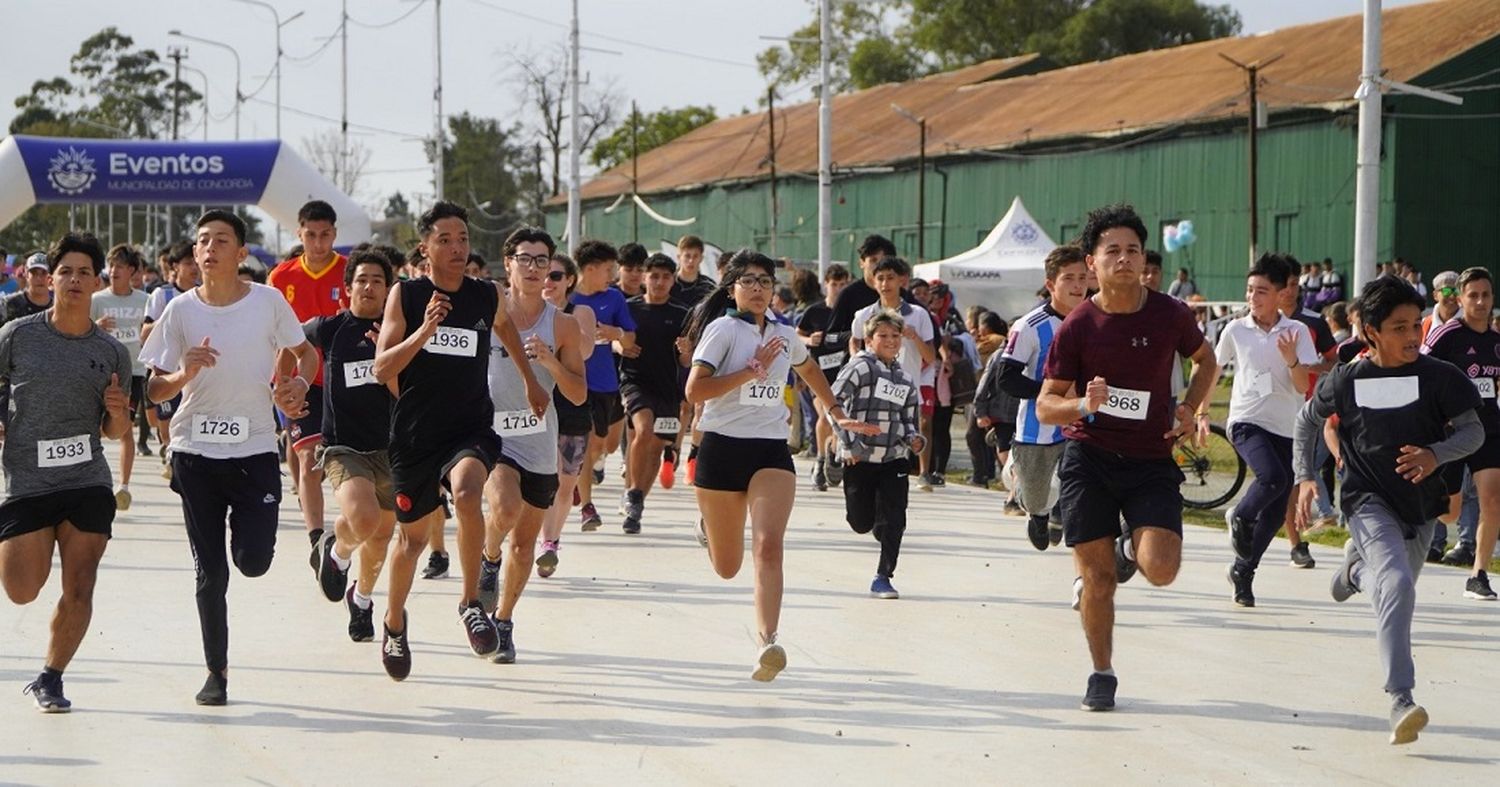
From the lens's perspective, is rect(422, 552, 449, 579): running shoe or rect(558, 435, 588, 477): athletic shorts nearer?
rect(422, 552, 449, 579): running shoe

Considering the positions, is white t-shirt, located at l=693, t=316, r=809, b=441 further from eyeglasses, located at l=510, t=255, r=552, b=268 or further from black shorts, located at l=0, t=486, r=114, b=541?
black shorts, located at l=0, t=486, r=114, b=541

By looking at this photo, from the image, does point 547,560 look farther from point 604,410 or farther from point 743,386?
point 743,386

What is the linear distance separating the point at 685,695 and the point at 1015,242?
30853 mm

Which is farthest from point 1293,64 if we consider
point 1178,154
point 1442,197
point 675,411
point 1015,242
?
point 675,411

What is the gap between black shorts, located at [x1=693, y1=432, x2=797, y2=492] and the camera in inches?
335

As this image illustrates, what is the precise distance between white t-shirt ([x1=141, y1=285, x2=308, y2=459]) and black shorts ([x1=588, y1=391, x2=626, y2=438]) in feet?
17.9

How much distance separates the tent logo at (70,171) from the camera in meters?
31.0

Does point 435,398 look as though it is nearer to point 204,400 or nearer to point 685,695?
point 204,400

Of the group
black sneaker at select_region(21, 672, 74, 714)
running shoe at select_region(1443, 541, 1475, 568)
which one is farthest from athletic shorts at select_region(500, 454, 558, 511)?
running shoe at select_region(1443, 541, 1475, 568)

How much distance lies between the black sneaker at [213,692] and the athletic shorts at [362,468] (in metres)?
1.44

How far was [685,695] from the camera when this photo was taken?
7.98 meters

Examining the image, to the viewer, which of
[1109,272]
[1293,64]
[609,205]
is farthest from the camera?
[609,205]

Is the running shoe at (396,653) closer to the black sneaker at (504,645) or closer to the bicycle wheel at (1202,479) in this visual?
the black sneaker at (504,645)

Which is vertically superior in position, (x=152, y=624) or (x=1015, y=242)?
(x=1015, y=242)
